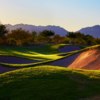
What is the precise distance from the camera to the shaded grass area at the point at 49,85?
15.9 metres

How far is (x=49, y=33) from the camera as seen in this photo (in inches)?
4747

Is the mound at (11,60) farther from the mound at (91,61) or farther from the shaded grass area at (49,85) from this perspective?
the shaded grass area at (49,85)

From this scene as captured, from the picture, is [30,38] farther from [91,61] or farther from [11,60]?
[91,61]

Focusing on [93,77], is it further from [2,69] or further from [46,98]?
[2,69]

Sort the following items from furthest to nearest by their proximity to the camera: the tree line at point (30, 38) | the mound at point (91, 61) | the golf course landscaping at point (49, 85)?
the tree line at point (30, 38)
the mound at point (91, 61)
the golf course landscaping at point (49, 85)

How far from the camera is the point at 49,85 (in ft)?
56.7

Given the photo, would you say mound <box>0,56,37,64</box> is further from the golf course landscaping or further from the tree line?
the tree line

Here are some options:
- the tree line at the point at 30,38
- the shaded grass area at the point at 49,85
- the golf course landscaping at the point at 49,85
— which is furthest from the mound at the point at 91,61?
the tree line at the point at 30,38

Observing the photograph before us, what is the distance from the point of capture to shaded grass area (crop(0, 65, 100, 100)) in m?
15.9

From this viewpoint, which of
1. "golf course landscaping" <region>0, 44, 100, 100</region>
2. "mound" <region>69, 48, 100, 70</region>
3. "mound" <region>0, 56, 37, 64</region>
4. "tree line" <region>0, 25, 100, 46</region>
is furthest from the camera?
"tree line" <region>0, 25, 100, 46</region>

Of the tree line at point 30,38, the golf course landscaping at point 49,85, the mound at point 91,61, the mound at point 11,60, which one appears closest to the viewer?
the golf course landscaping at point 49,85

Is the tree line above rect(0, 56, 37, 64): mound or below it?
above

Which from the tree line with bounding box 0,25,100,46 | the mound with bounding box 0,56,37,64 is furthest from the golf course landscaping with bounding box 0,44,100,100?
the tree line with bounding box 0,25,100,46

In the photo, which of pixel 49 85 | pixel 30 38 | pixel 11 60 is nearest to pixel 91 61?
pixel 11 60
